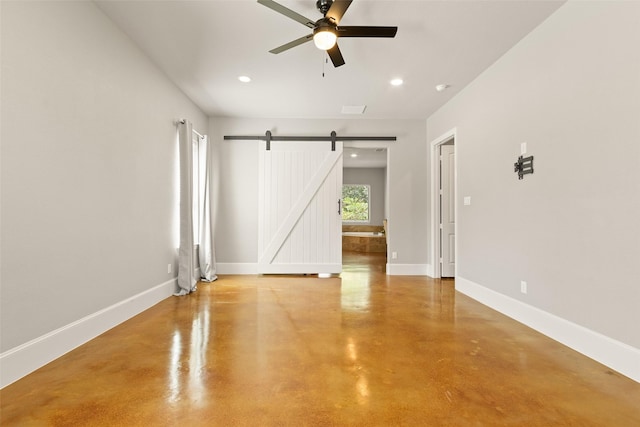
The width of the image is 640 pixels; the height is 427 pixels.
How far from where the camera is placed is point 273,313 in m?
3.22

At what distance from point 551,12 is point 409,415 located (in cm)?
327

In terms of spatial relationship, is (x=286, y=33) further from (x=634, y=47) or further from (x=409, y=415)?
(x=409, y=415)

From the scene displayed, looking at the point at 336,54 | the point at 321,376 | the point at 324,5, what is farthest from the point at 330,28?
the point at 321,376

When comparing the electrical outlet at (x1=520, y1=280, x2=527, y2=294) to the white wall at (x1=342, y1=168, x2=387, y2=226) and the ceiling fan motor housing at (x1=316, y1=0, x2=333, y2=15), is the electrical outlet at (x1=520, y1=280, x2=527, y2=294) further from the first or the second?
the white wall at (x1=342, y1=168, x2=387, y2=226)

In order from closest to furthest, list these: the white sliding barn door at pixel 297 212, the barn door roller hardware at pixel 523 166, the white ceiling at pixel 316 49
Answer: the white ceiling at pixel 316 49, the barn door roller hardware at pixel 523 166, the white sliding barn door at pixel 297 212

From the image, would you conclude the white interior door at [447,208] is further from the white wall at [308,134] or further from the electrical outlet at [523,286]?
the electrical outlet at [523,286]

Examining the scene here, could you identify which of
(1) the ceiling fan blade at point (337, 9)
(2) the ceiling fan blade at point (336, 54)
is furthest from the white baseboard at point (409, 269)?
(1) the ceiling fan blade at point (337, 9)

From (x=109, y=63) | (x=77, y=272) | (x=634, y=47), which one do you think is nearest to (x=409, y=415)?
(x=77, y=272)

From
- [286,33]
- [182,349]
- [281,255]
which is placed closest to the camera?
[182,349]

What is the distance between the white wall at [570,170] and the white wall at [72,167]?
384cm

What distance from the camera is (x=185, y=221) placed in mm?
4047

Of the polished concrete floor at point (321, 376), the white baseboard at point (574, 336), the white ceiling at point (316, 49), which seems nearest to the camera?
the polished concrete floor at point (321, 376)

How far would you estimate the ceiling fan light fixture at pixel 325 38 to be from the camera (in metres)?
2.34

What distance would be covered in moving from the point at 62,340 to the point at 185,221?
202 centimetres
